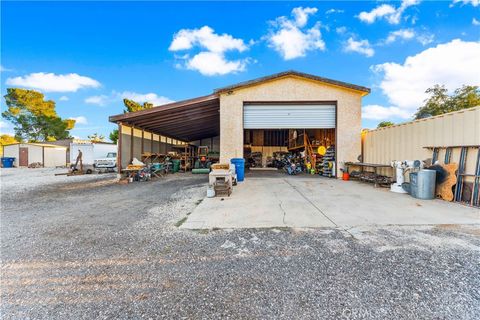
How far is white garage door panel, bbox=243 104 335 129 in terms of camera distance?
9.88 meters

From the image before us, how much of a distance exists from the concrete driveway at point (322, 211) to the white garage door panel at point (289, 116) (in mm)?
4847

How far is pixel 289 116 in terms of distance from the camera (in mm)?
9953

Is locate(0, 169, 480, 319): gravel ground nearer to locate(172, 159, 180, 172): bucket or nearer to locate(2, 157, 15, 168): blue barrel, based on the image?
locate(172, 159, 180, 172): bucket

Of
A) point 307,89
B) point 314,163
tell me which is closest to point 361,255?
point 307,89

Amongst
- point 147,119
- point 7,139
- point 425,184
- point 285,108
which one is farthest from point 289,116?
point 7,139

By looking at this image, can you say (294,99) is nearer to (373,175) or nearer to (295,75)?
(295,75)

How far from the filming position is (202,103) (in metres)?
10.0

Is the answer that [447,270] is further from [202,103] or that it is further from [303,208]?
[202,103]

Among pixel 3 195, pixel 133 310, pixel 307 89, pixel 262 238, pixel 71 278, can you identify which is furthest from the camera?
pixel 307 89

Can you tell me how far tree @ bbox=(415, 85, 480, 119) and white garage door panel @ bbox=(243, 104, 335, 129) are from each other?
394 inches

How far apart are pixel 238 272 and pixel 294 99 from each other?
8.97 meters

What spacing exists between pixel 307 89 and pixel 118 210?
9.18 meters

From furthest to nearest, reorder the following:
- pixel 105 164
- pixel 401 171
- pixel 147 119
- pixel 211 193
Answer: pixel 105 164 < pixel 147 119 < pixel 401 171 < pixel 211 193

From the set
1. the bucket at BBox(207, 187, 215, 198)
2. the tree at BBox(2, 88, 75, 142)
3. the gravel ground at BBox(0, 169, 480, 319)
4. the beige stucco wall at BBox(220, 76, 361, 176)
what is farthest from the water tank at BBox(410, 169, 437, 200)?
the tree at BBox(2, 88, 75, 142)
